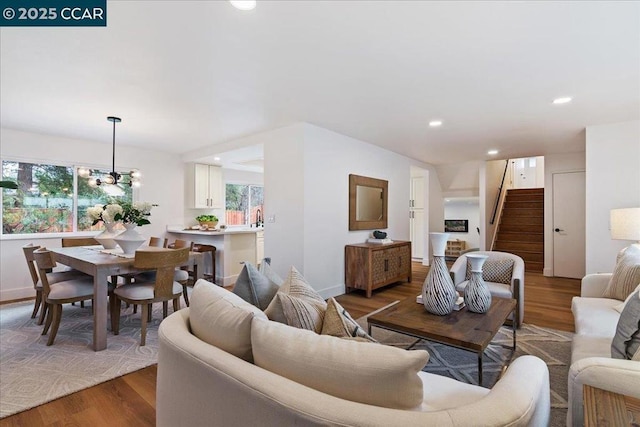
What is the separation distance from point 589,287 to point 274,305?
3083 mm

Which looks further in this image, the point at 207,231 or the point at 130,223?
the point at 207,231

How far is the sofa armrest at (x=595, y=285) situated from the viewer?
107 inches

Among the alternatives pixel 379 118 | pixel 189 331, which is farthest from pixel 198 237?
pixel 189 331

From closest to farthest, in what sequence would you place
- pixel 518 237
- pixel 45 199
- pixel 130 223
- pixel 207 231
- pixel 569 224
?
pixel 130 223 → pixel 45 199 → pixel 207 231 → pixel 569 224 → pixel 518 237

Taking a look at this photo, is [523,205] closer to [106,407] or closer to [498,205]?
→ [498,205]

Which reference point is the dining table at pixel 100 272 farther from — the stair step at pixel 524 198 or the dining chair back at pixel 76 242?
the stair step at pixel 524 198

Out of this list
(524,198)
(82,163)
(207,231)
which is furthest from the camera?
(524,198)

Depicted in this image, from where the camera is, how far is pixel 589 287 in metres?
2.80

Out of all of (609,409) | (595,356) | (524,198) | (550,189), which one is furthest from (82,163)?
(524,198)

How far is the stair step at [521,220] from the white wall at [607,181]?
3754 mm

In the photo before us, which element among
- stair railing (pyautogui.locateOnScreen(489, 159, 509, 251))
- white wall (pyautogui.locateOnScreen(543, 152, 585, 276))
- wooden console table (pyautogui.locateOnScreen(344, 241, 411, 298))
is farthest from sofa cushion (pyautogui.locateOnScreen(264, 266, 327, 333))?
stair railing (pyautogui.locateOnScreen(489, 159, 509, 251))

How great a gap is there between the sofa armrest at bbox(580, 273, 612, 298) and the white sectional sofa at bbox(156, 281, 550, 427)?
2.35 metres

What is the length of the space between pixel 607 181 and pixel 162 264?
538 cm

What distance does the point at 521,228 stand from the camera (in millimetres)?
7594
